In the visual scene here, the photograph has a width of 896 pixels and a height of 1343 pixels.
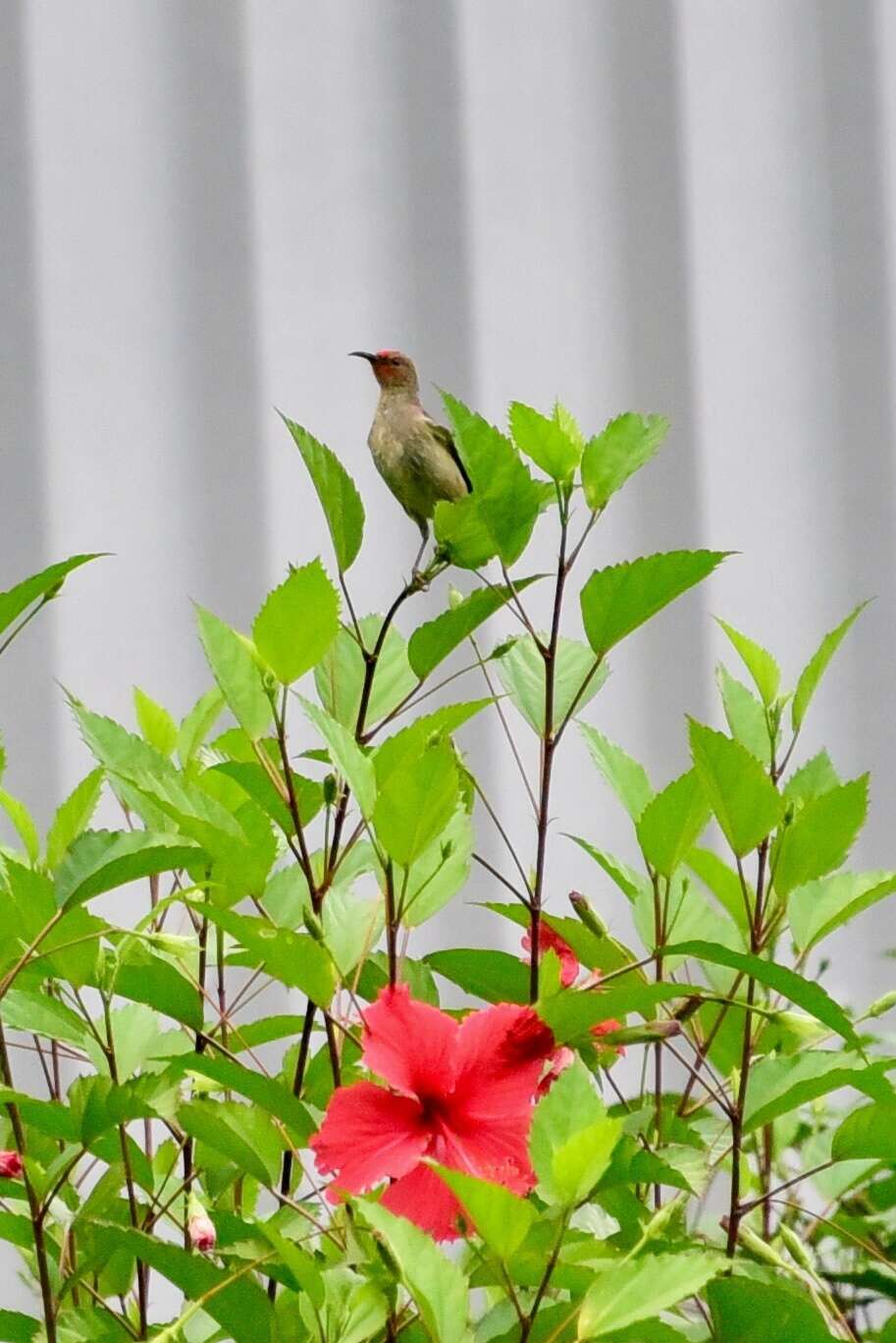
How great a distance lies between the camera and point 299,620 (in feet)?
1.43

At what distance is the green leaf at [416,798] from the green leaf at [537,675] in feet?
0.44

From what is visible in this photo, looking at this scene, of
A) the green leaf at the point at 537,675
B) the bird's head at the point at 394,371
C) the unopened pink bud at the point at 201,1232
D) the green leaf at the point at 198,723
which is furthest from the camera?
the bird's head at the point at 394,371

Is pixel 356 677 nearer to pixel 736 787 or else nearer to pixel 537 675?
pixel 537 675

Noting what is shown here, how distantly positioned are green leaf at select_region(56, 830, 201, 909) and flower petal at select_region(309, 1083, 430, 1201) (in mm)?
81

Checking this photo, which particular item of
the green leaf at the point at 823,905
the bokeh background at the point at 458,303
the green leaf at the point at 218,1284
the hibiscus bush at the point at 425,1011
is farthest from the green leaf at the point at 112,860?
the bokeh background at the point at 458,303

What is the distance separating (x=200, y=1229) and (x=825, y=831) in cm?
23

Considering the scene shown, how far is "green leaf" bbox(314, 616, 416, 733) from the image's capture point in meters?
0.54

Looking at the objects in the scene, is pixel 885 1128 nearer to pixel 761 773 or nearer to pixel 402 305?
pixel 761 773

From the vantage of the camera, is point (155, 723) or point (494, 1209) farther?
point (155, 723)

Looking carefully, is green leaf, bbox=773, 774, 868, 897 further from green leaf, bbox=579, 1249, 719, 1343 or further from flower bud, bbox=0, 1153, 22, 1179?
flower bud, bbox=0, 1153, 22, 1179

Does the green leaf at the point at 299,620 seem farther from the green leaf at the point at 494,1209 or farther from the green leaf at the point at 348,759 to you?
the green leaf at the point at 494,1209

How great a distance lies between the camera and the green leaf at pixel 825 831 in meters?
0.45

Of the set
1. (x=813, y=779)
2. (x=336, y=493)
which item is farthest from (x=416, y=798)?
(x=813, y=779)

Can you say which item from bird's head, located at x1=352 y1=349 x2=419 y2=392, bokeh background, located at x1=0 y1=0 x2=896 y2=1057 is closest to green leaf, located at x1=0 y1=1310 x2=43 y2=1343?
bird's head, located at x1=352 y1=349 x2=419 y2=392
